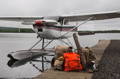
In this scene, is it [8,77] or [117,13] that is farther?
[117,13]

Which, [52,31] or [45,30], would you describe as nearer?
[45,30]

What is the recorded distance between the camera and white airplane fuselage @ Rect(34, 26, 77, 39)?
28.2ft

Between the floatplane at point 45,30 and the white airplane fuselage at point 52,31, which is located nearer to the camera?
the floatplane at point 45,30

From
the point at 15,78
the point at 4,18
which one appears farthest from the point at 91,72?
the point at 4,18

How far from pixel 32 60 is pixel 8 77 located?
8.47 ft

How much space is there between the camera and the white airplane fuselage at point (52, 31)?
28.2 ft

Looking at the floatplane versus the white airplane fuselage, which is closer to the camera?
the floatplane

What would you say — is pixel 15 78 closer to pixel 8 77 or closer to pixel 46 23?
pixel 8 77

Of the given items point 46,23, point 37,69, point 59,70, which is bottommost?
point 37,69

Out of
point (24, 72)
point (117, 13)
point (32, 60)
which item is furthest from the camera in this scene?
point (117, 13)

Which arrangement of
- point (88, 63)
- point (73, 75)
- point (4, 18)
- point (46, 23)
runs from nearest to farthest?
point (73, 75) → point (88, 63) → point (46, 23) → point (4, 18)

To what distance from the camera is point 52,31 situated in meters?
9.29

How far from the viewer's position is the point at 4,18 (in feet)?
41.6

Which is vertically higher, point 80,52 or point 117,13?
point 117,13
